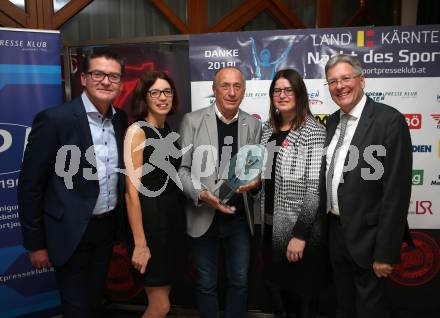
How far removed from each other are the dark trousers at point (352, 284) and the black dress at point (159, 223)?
2.71ft

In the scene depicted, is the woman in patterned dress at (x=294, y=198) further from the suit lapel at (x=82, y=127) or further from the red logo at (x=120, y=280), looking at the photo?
the red logo at (x=120, y=280)

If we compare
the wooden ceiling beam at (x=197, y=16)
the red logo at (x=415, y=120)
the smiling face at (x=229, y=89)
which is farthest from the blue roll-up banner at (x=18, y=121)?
the red logo at (x=415, y=120)

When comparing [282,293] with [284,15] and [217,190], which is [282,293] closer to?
[217,190]

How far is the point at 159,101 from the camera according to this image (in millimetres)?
1901

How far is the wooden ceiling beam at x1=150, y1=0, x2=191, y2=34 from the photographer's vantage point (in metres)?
3.69

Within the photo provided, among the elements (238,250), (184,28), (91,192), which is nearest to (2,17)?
(184,28)

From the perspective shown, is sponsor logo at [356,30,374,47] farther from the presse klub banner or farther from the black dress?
the black dress

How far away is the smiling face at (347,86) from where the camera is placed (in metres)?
1.76

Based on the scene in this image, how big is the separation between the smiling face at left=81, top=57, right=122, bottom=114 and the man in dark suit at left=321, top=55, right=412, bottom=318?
1.06 meters

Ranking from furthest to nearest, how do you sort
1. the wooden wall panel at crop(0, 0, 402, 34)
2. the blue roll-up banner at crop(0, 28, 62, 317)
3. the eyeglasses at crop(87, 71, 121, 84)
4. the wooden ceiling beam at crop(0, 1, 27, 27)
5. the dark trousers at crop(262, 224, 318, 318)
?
the wooden wall panel at crop(0, 0, 402, 34)
the wooden ceiling beam at crop(0, 1, 27, 27)
the blue roll-up banner at crop(0, 28, 62, 317)
the dark trousers at crop(262, 224, 318, 318)
the eyeglasses at crop(87, 71, 121, 84)

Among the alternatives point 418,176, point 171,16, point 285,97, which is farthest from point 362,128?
point 171,16

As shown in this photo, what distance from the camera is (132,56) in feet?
9.13

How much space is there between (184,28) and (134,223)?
249cm

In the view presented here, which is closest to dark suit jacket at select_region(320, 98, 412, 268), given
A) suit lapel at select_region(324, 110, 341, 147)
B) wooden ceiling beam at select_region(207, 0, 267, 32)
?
suit lapel at select_region(324, 110, 341, 147)
